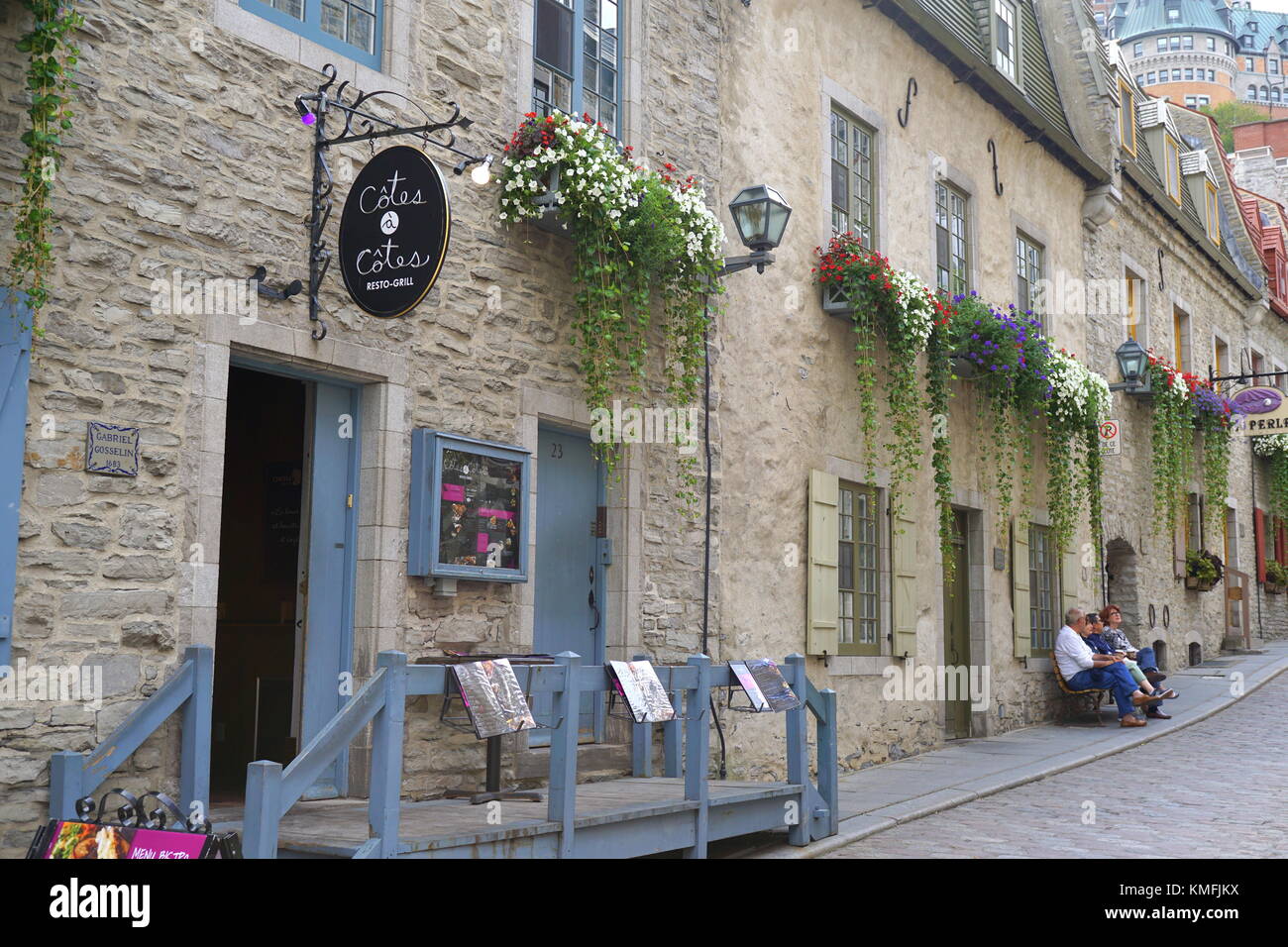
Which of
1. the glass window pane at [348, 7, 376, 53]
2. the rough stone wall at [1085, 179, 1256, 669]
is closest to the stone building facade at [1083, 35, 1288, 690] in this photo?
the rough stone wall at [1085, 179, 1256, 669]

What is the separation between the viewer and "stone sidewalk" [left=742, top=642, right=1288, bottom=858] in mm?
7875

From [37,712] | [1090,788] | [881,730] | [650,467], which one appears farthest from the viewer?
[881,730]

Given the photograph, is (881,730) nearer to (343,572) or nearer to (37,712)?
(343,572)

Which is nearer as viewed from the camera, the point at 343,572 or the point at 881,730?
the point at 343,572

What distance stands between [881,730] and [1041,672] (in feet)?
13.0

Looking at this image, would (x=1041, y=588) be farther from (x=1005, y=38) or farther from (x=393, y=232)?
(x=393, y=232)

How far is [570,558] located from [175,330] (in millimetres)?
3115

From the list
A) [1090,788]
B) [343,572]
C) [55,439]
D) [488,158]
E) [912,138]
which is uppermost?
[912,138]

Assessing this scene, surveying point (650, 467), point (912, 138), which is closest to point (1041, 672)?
point (912, 138)

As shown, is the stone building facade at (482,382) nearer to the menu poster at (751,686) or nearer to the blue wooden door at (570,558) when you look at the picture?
the blue wooden door at (570,558)

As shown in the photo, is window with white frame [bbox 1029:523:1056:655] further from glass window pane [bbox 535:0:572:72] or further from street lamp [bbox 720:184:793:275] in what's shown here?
glass window pane [bbox 535:0:572:72]

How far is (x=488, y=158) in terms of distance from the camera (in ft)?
20.6

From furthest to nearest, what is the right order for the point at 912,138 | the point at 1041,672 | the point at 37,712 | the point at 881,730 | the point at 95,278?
the point at 1041,672
the point at 912,138
the point at 881,730
the point at 95,278
the point at 37,712

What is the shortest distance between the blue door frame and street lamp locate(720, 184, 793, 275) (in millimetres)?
2878
